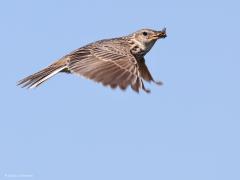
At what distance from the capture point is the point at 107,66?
13.0 meters

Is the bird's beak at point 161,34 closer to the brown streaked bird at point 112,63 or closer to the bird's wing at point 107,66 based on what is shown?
the brown streaked bird at point 112,63

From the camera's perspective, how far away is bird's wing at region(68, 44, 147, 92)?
11.9 meters

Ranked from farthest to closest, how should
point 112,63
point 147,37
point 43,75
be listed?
point 147,37, point 43,75, point 112,63

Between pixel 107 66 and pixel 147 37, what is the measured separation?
9.89 feet

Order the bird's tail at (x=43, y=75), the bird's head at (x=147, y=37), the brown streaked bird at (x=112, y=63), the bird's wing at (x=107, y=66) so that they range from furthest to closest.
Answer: the bird's head at (x=147, y=37) < the bird's tail at (x=43, y=75) < the brown streaked bird at (x=112, y=63) < the bird's wing at (x=107, y=66)

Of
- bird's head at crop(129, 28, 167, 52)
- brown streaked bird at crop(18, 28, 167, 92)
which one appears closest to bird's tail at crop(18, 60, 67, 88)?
brown streaked bird at crop(18, 28, 167, 92)

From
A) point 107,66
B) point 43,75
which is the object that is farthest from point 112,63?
point 43,75

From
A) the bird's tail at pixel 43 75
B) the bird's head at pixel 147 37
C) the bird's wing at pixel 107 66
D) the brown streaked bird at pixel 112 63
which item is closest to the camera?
the bird's wing at pixel 107 66

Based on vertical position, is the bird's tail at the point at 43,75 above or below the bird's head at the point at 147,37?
below

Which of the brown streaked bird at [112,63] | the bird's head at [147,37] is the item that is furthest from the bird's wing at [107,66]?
the bird's head at [147,37]

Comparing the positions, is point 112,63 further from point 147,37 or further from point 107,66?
point 147,37

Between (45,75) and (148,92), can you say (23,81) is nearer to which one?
(45,75)

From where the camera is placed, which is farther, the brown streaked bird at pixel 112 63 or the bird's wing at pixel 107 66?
the brown streaked bird at pixel 112 63

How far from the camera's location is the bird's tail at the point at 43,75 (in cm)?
1435
